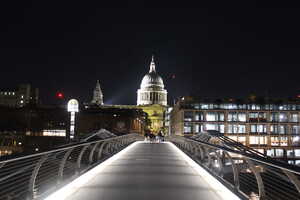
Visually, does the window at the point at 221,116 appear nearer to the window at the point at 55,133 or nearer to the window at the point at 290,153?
the window at the point at 290,153

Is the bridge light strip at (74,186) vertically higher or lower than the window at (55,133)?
lower

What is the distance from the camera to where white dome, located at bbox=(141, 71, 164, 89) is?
163 metres

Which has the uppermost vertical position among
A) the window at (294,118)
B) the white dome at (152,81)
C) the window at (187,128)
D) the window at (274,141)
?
the white dome at (152,81)

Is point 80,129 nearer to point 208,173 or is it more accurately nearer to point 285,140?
point 285,140

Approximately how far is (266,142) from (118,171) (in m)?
79.5

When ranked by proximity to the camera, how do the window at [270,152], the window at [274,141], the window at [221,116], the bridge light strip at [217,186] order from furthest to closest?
1. the window at [221,116]
2. the window at [270,152]
3. the window at [274,141]
4. the bridge light strip at [217,186]

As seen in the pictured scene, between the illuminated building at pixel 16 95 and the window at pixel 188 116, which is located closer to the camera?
the window at pixel 188 116

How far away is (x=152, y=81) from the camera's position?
539 feet

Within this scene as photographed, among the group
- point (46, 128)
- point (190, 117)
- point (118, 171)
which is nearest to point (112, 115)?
point (46, 128)

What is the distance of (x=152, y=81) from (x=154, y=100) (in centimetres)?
853

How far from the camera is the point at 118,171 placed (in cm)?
1035

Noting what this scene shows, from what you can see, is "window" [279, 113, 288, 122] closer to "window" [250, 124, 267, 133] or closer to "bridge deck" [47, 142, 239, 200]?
"window" [250, 124, 267, 133]

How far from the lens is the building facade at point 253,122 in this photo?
85062mm

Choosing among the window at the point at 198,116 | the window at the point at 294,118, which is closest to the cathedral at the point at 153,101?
the window at the point at 198,116
